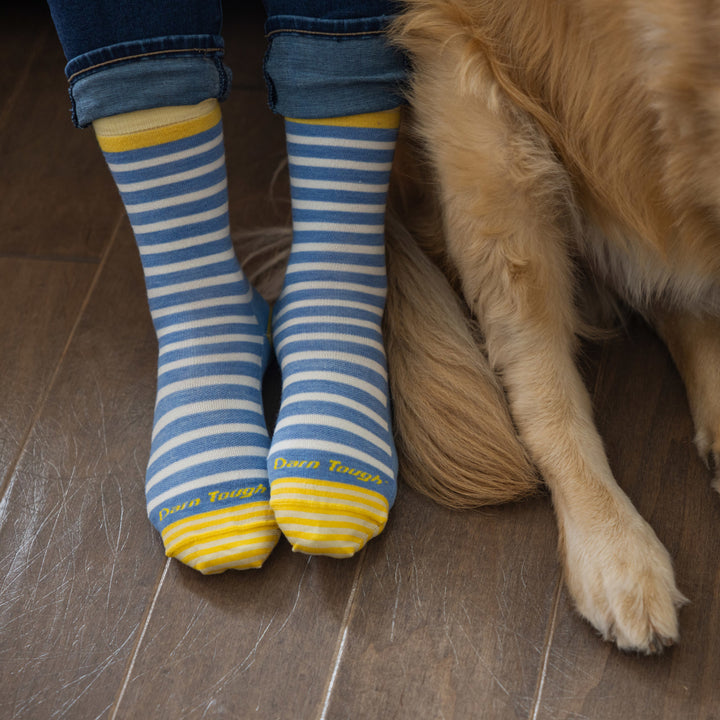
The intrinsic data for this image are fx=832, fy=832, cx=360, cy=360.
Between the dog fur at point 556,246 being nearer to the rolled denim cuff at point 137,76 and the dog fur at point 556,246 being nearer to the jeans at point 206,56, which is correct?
the jeans at point 206,56

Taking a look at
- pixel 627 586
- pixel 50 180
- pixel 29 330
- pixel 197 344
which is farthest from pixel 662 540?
pixel 50 180

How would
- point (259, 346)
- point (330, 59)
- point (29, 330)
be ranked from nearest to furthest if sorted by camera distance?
point (330, 59), point (259, 346), point (29, 330)

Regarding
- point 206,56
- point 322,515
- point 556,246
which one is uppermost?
point 206,56

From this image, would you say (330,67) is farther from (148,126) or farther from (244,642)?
(244,642)

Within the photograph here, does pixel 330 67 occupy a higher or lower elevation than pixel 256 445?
higher

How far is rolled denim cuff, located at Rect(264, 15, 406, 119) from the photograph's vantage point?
1.02m

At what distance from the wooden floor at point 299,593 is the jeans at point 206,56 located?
0.40 m

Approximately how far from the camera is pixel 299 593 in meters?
0.99

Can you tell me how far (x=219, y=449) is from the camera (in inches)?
40.3

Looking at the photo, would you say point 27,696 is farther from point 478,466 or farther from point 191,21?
point 191,21

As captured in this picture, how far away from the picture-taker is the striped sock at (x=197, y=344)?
0.98 meters

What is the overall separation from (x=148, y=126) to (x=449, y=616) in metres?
0.67

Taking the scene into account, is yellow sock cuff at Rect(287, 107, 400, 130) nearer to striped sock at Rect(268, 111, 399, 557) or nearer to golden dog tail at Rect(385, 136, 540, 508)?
striped sock at Rect(268, 111, 399, 557)

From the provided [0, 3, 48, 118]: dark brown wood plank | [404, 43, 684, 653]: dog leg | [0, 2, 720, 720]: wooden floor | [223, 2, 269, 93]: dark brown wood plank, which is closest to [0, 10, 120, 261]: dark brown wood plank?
[0, 3, 48, 118]: dark brown wood plank
